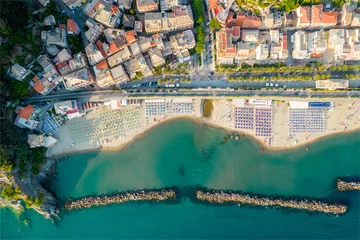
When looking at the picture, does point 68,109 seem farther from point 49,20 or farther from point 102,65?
point 49,20

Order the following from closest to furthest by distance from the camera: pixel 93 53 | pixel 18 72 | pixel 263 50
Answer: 1. pixel 18 72
2. pixel 93 53
3. pixel 263 50

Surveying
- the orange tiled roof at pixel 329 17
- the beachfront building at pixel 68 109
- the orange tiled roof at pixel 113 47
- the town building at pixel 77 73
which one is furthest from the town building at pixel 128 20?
the orange tiled roof at pixel 329 17

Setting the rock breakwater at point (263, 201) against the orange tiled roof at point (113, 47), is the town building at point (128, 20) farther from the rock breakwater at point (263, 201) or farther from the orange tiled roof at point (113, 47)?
the rock breakwater at point (263, 201)

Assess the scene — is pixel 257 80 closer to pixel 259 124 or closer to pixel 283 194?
pixel 259 124

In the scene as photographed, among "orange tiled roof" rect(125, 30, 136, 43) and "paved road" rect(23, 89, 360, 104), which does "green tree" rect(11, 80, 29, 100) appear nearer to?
"paved road" rect(23, 89, 360, 104)

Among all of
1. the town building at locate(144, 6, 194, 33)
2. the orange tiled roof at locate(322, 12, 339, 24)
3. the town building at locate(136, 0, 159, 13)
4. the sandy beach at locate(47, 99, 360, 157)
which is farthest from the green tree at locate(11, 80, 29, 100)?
the orange tiled roof at locate(322, 12, 339, 24)

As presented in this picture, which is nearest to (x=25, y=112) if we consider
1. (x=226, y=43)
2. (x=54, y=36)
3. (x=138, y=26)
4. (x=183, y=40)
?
(x=54, y=36)

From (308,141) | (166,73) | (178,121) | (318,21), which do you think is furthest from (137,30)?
(308,141)
